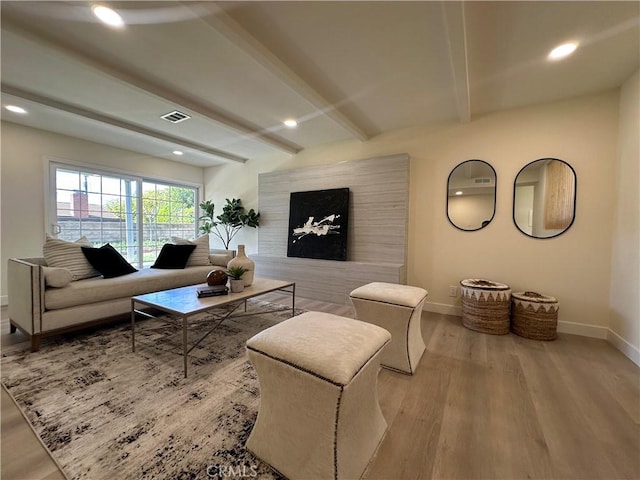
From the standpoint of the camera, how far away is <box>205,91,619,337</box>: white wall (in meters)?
2.60

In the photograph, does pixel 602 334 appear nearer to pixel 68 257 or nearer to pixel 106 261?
pixel 106 261

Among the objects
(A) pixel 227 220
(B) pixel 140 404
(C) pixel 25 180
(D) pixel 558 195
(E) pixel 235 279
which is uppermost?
(C) pixel 25 180

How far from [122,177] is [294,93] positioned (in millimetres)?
3771

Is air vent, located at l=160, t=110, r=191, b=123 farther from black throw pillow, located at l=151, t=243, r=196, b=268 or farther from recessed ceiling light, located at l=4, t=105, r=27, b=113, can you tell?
black throw pillow, located at l=151, t=243, r=196, b=268

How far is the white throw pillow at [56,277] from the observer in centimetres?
226

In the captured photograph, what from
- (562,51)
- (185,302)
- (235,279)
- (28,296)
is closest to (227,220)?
(235,279)

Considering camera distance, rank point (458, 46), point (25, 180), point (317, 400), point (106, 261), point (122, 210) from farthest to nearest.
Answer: point (122, 210)
point (25, 180)
point (106, 261)
point (458, 46)
point (317, 400)

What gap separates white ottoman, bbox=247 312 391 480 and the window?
15.1ft

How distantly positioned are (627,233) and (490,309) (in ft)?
4.31

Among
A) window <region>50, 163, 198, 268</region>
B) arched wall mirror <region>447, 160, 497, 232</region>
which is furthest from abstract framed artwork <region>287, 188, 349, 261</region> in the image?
→ window <region>50, 163, 198, 268</region>

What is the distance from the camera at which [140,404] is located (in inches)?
60.9

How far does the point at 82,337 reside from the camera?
247 cm

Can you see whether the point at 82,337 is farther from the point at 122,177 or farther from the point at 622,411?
the point at 622,411

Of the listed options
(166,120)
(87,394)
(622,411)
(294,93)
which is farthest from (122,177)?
(622,411)
